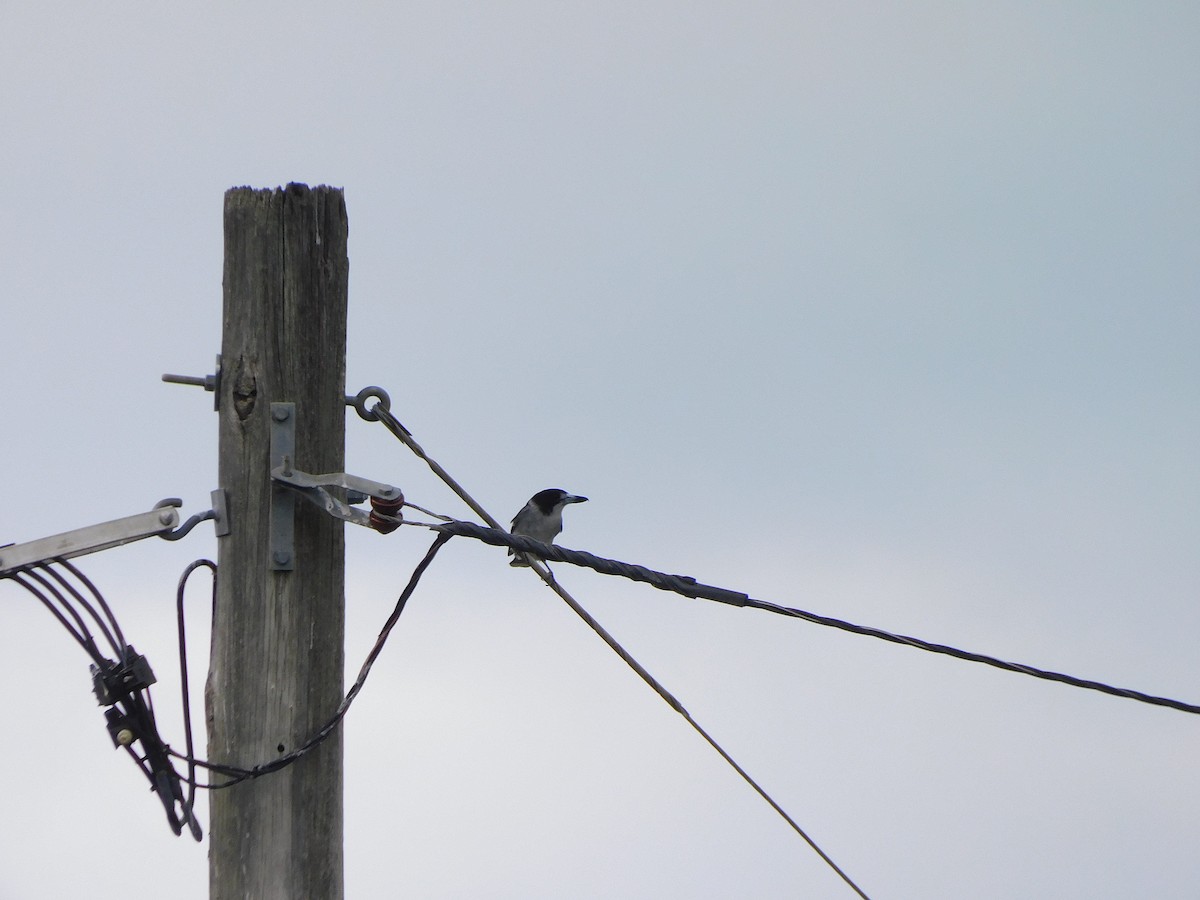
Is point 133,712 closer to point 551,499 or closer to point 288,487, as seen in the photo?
point 288,487

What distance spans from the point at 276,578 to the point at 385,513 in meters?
0.41

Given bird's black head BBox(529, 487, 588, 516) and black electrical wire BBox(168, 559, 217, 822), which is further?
bird's black head BBox(529, 487, 588, 516)

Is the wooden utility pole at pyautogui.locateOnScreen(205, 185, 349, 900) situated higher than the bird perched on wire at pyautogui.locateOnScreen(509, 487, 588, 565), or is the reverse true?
the bird perched on wire at pyautogui.locateOnScreen(509, 487, 588, 565)

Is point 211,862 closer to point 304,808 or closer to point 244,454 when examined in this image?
point 304,808

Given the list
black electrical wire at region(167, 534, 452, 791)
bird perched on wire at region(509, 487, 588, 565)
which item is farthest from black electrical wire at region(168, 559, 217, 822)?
bird perched on wire at region(509, 487, 588, 565)

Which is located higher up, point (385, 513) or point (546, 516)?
point (546, 516)

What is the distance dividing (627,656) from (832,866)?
1074 millimetres

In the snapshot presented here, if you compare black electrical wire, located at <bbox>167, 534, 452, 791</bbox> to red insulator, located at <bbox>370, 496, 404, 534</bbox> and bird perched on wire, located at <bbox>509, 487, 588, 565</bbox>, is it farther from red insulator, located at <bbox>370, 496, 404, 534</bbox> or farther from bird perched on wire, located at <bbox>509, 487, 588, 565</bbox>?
bird perched on wire, located at <bbox>509, 487, 588, 565</bbox>

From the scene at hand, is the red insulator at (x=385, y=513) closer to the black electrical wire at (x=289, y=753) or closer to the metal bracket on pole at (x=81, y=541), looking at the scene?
the black electrical wire at (x=289, y=753)

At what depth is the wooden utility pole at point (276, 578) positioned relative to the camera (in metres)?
3.98

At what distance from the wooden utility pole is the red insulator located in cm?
13

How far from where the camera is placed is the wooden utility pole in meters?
3.98

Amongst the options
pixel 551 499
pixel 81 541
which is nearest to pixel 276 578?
pixel 81 541

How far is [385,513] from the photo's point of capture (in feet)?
13.8
